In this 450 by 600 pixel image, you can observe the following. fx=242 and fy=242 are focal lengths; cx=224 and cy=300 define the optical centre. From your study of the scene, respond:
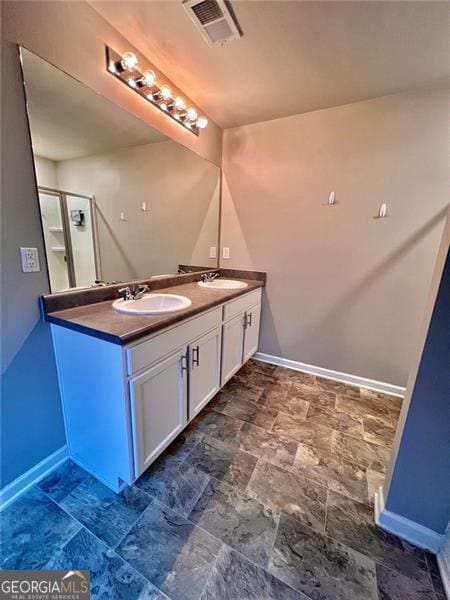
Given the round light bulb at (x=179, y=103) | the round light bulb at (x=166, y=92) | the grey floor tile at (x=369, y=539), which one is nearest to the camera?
the grey floor tile at (x=369, y=539)

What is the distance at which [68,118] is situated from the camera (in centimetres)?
125

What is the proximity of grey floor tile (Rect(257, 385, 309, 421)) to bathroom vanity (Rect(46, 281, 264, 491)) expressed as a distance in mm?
678

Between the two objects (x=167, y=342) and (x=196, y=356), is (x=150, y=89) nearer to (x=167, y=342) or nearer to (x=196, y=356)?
(x=167, y=342)

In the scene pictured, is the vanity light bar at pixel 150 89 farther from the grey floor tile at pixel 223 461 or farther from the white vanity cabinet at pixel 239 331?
the grey floor tile at pixel 223 461

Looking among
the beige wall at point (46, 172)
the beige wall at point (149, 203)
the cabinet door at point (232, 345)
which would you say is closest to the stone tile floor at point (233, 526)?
the cabinet door at point (232, 345)

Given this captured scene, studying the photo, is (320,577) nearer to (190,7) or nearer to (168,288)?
(168,288)

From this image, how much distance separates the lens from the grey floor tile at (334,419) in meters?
1.74

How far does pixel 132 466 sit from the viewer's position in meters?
1.15

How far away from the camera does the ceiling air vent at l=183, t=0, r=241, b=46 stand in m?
1.13

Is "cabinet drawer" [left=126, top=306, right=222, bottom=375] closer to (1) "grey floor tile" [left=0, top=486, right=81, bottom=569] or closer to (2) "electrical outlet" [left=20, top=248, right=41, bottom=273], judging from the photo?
(2) "electrical outlet" [left=20, top=248, right=41, bottom=273]

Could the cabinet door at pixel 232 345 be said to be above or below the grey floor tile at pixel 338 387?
above

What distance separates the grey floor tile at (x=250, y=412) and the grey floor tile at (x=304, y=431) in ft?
0.19

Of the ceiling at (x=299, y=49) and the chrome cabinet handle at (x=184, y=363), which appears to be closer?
the ceiling at (x=299, y=49)

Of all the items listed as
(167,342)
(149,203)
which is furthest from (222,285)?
(167,342)
